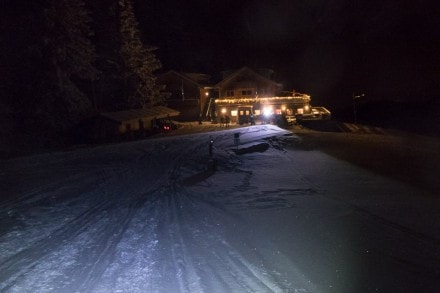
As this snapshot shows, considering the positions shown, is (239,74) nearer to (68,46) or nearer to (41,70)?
(68,46)

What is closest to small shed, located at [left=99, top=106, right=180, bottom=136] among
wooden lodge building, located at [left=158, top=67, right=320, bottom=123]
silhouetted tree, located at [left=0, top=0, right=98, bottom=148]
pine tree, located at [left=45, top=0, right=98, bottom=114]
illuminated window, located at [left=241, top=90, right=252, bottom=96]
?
silhouetted tree, located at [left=0, top=0, right=98, bottom=148]

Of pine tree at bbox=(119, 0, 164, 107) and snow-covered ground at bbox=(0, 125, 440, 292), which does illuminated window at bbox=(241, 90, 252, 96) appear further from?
snow-covered ground at bbox=(0, 125, 440, 292)

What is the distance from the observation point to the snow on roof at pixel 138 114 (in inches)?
1385

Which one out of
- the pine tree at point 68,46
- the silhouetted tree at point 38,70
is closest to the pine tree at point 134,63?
the pine tree at point 68,46

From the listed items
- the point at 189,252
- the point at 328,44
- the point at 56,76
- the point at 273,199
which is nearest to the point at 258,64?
the point at 328,44

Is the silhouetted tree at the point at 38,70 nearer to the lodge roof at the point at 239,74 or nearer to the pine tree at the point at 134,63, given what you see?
the pine tree at the point at 134,63

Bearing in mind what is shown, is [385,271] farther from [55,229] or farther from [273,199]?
[55,229]

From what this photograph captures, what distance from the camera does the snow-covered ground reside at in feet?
23.5

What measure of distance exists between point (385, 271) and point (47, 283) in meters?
6.21

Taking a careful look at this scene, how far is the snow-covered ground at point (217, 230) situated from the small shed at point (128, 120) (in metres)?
16.0

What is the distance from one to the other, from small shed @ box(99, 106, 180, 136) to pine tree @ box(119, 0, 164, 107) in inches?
81.1

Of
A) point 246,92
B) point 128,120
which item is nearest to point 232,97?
point 246,92

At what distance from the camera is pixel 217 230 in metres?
9.91

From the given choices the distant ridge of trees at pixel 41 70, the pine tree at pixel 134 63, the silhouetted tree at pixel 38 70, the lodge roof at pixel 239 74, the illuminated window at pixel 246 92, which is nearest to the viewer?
the distant ridge of trees at pixel 41 70
